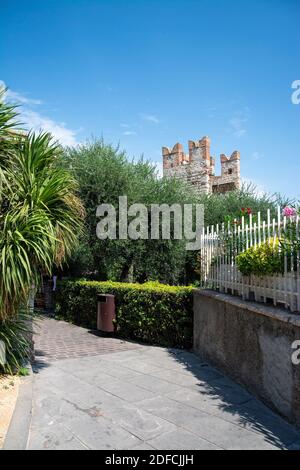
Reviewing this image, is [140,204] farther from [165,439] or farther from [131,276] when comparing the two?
[165,439]

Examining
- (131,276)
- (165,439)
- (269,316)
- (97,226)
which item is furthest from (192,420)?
(131,276)

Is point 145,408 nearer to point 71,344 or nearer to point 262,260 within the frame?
point 262,260

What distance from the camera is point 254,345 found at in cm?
542

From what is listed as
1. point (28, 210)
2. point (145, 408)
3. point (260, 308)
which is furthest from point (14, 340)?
point (260, 308)

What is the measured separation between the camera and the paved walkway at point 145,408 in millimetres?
3908

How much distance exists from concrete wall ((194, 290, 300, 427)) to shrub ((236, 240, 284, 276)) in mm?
510

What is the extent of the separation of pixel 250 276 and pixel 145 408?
256 cm

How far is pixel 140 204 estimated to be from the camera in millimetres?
12539

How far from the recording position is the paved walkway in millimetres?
3908

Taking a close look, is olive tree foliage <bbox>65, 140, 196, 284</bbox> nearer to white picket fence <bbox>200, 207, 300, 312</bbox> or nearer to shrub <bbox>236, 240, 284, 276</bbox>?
white picket fence <bbox>200, 207, 300, 312</bbox>

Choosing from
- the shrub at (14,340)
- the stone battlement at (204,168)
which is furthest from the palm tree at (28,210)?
the stone battlement at (204,168)

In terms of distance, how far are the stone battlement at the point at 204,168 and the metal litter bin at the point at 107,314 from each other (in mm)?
12844

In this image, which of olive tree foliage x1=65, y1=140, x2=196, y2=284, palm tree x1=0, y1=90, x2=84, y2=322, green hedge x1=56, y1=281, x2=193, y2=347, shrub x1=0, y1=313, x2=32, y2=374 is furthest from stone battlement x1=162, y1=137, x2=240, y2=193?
shrub x1=0, y1=313, x2=32, y2=374

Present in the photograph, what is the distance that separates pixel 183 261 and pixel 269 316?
31.3 ft
